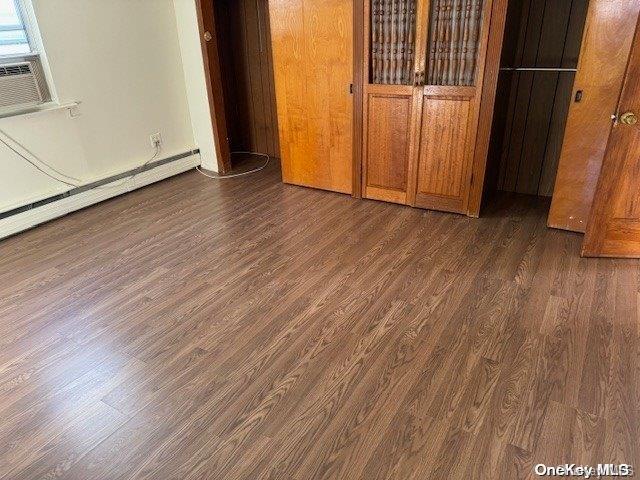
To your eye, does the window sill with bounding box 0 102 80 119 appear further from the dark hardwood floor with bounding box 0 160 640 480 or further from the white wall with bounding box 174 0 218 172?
the white wall with bounding box 174 0 218 172

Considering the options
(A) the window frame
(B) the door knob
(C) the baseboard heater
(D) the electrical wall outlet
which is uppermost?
(A) the window frame

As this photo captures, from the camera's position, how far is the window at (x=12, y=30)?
10.5 feet

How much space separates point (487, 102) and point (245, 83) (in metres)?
2.97

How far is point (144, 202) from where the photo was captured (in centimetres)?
402

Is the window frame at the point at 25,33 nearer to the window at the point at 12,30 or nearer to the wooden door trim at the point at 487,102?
the window at the point at 12,30

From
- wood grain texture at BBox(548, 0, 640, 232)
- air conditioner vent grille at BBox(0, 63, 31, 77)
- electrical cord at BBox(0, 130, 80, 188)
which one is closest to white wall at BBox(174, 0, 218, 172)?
electrical cord at BBox(0, 130, 80, 188)

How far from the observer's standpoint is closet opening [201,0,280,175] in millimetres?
4672

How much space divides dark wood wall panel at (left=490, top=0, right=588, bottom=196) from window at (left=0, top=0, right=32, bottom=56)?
11.5ft

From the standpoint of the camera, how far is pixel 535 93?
351cm

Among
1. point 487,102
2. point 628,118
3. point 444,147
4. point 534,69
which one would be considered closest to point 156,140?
point 444,147

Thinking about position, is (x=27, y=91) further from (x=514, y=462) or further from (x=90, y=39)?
(x=514, y=462)

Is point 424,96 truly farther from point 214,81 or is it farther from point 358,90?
point 214,81

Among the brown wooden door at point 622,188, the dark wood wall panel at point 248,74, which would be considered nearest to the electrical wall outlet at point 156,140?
the dark wood wall panel at point 248,74

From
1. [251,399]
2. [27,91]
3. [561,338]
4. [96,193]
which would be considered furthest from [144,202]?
[561,338]
